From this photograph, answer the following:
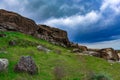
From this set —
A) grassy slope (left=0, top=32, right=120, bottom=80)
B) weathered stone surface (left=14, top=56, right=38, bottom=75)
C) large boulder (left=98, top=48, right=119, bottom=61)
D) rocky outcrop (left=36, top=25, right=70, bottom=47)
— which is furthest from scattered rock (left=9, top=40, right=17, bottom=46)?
large boulder (left=98, top=48, right=119, bottom=61)

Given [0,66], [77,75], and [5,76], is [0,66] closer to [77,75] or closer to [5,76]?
[5,76]

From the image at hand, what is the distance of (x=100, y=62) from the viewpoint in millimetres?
52969

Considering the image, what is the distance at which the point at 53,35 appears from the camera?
3219 inches

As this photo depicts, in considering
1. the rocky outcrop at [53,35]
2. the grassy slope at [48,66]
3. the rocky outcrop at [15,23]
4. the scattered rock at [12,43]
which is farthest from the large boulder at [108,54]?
the scattered rock at [12,43]

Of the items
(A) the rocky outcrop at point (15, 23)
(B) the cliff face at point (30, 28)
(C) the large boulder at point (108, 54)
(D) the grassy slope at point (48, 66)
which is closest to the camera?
(D) the grassy slope at point (48, 66)

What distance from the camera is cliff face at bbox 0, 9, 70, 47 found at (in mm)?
73812

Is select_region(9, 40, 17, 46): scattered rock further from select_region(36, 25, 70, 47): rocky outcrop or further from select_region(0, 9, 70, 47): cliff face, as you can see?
select_region(36, 25, 70, 47): rocky outcrop

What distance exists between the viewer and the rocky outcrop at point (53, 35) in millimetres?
78338

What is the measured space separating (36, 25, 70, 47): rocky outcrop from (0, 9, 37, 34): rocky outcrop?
7.46 feet

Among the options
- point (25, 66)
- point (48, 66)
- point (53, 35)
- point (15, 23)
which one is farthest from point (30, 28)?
point (25, 66)

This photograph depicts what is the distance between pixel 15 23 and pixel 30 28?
4336 millimetres

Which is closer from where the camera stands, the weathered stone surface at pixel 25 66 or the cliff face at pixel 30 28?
the weathered stone surface at pixel 25 66

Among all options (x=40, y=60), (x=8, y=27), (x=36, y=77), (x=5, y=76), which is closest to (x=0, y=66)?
(x=5, y=76)

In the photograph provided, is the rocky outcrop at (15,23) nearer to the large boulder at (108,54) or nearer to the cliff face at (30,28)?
the cliff face at (30,28)
